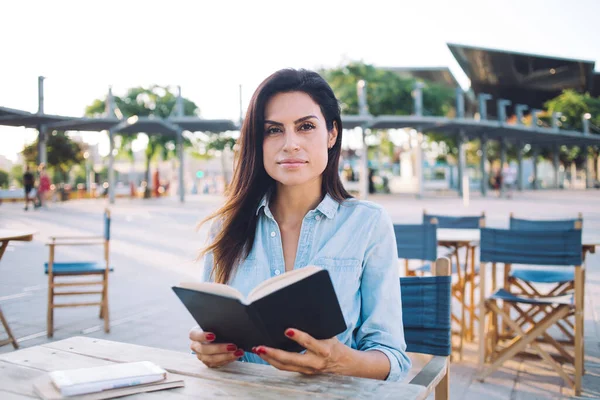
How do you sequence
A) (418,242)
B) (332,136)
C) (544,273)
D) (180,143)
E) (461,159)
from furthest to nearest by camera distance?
1. (461,159)
2. (180,143)
3. (544,273)
4. (418,242)
5. (332,136)

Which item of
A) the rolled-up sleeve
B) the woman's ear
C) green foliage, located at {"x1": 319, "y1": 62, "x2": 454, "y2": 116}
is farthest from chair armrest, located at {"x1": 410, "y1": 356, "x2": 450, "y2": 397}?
green foliage, located at {"x1": 319, "y1": 62, "x2": 454, "y2": 116}

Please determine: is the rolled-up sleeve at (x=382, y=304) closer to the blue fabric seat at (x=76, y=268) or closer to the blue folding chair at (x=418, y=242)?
the blue folding chair at (x=418, y=242)

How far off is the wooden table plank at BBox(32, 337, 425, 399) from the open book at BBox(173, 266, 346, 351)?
0.08 m

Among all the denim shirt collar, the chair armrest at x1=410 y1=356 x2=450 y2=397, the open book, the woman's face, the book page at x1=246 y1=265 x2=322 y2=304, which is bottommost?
the chair armrest at x1=410 y1=356 x2=450 y2=397

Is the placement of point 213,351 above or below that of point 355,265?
below

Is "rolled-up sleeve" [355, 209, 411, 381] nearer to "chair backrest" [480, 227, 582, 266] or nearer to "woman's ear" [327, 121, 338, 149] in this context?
"woman's ear" [327, 121, 338, 149]

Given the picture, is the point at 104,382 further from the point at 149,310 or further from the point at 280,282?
the point at 149,310

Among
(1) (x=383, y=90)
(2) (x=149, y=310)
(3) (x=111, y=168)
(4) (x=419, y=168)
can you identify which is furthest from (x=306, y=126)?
(1) (x=383, y=90)

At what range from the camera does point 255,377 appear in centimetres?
141

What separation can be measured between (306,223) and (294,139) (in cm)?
28

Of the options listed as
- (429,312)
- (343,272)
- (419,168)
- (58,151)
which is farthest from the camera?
(58,151)

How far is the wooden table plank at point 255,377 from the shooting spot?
50.2 inches

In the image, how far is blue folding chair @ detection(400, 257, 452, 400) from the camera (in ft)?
6.34

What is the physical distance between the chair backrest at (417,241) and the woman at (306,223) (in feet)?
6.77
